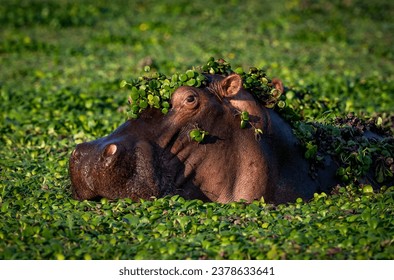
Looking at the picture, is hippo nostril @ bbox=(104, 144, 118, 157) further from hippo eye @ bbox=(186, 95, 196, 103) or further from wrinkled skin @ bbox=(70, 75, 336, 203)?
hippo eye @ bbox=(186, 95, 196, 103)

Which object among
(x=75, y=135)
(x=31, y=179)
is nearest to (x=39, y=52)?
(x=75, y=135)

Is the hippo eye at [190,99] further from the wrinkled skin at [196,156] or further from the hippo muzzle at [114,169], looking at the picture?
the hippo muzzle at [114,169]

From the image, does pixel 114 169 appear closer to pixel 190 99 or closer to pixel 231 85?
pixel 190 99

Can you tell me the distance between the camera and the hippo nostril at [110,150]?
23.3 feet

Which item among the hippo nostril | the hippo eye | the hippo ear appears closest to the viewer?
the hippo nostril

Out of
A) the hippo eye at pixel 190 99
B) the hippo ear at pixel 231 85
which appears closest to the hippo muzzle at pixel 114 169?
the hippo eye at pixel 190 99

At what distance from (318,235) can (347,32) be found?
12659 millimetres

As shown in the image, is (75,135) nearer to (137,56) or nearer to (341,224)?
(341,224)

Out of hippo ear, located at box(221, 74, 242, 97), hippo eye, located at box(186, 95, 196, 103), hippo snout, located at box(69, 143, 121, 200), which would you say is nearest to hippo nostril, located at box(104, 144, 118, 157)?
hippo snout, located at box(69, 143, 121, 200)

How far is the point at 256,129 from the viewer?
299 inches

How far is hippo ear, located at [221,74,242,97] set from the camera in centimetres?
764

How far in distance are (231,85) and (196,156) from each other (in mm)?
720

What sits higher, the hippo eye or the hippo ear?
the hippo ear
